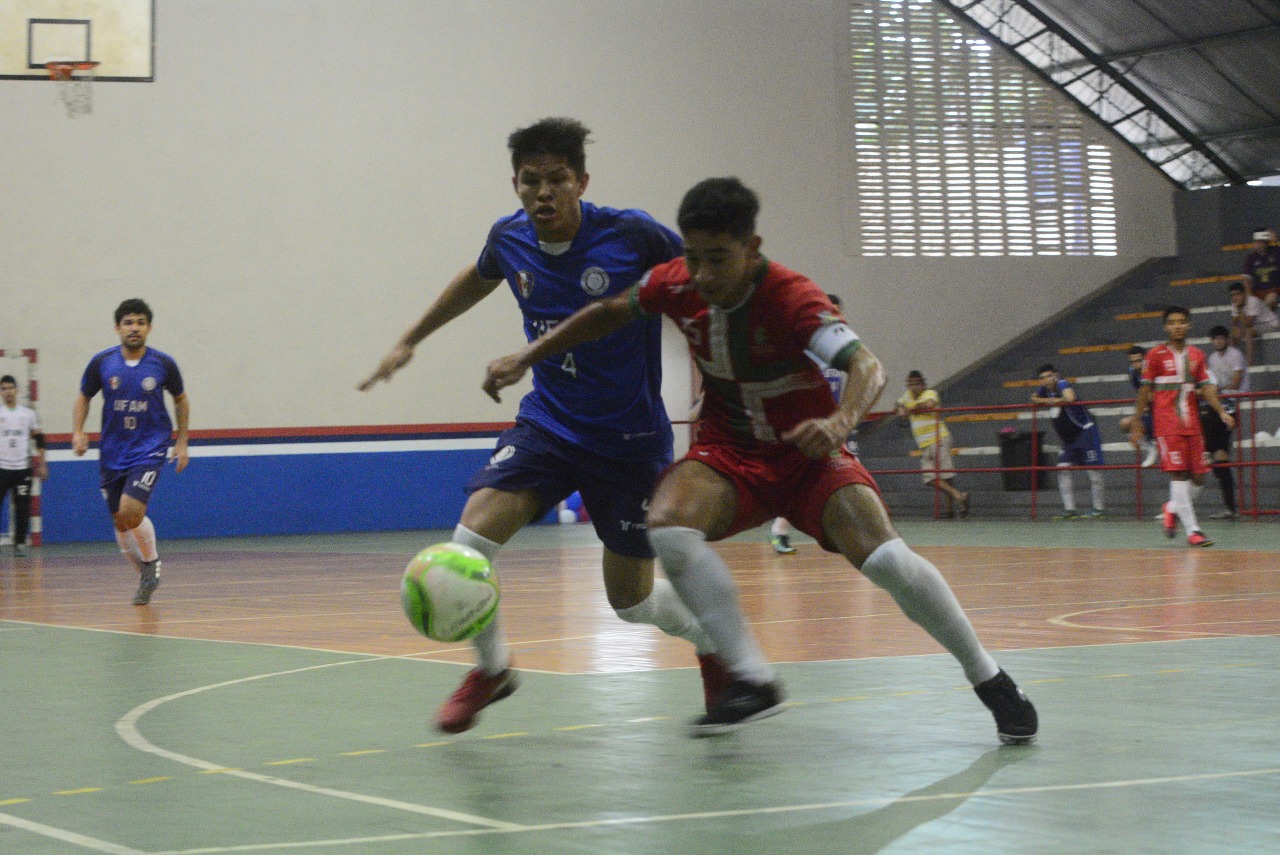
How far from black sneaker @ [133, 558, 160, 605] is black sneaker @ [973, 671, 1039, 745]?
312 inches

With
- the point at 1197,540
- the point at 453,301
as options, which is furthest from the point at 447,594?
the point at 1197,540

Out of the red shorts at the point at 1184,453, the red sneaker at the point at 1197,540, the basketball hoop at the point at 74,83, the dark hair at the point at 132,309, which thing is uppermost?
the basketball hoop at the point at 74,83

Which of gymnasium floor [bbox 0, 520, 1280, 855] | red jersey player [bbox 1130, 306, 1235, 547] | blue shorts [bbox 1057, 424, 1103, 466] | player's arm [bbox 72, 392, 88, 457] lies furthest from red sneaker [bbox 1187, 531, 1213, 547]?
player's arm [bbox 72, 392, 88, 457]

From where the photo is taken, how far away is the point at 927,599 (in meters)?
4.89

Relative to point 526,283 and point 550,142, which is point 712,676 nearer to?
point 526,283

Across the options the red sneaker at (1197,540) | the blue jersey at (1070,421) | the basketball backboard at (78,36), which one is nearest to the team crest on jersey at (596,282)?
the red sneaker at (1197,540)

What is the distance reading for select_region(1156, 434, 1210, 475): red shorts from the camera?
15.1 m

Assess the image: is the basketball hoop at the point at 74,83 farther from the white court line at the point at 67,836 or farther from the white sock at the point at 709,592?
the white court line at the point at 67,836

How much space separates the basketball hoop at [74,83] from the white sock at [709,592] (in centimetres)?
1469

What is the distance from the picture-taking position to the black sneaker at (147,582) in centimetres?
1153

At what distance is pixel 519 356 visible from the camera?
17.2 ft

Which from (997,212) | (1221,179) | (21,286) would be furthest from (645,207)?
(1221,179)

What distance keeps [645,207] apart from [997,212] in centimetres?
687

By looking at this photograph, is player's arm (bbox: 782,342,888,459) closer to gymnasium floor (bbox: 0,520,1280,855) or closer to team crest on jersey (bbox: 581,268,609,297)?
gymnasium floor (bbox: 0,520,1280,855)
